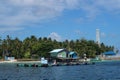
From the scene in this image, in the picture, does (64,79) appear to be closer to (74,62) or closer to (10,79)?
(10,79)

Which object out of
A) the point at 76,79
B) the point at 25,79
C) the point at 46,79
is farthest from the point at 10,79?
the point at 76,79

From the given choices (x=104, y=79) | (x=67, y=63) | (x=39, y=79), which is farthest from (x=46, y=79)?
(x=67, y=63)

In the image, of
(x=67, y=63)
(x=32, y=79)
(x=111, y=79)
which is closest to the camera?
(x=111, y=79)

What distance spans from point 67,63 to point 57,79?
93.4 meters

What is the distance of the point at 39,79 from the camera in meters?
83.2

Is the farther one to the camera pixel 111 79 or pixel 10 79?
pixel 10 79

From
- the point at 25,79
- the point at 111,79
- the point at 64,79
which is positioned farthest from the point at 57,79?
the point at 111,79

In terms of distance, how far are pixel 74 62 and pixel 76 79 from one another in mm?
101416

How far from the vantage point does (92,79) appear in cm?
7975

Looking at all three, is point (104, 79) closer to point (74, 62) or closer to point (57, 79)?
point (57, 79)

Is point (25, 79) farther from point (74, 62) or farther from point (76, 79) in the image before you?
point (74, 62)

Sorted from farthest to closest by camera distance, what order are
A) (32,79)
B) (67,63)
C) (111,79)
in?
(67,63)
(32,79)
(111,79)

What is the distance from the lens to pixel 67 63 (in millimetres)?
176625

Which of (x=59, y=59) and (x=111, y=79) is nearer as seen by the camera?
(x=111, y=79)
